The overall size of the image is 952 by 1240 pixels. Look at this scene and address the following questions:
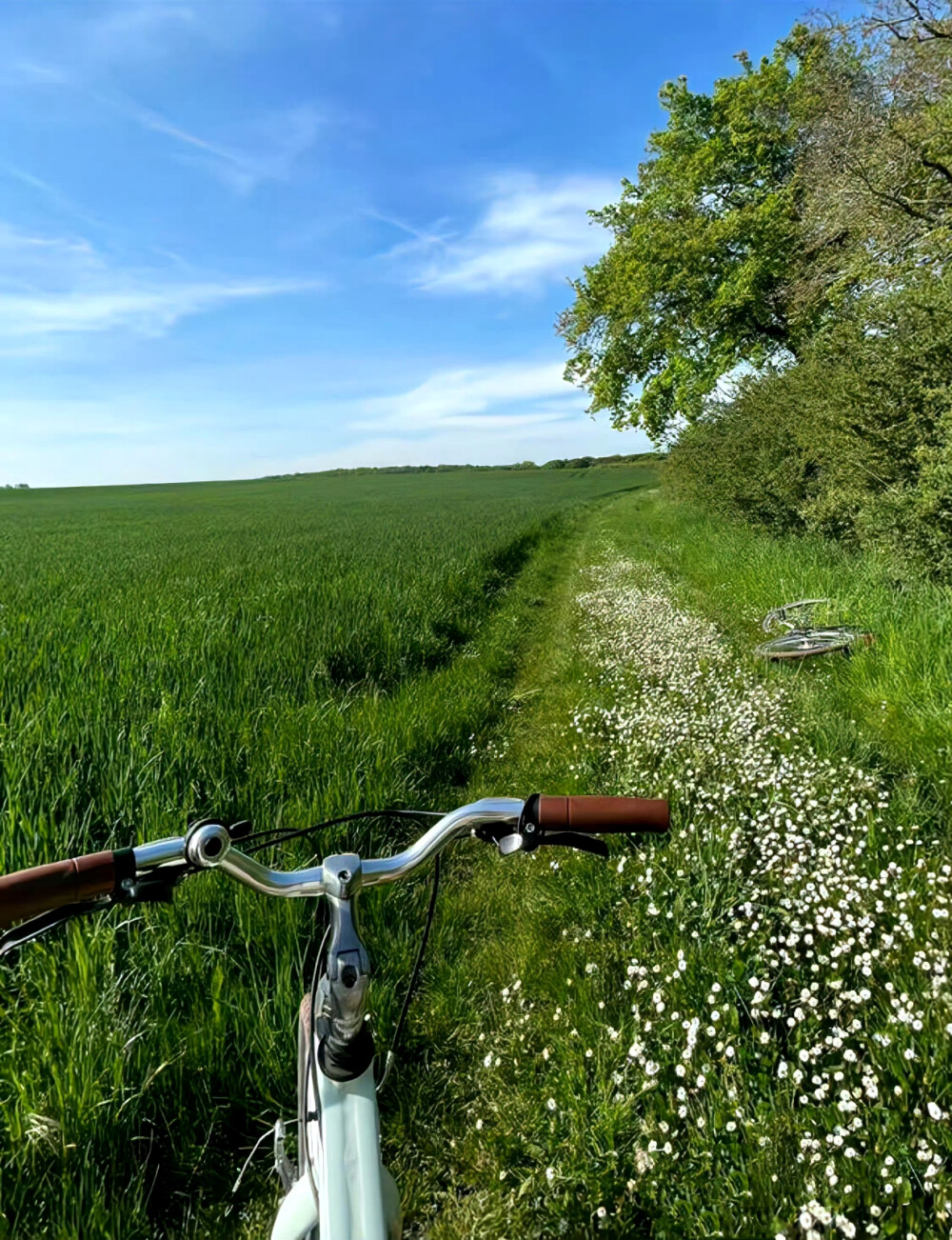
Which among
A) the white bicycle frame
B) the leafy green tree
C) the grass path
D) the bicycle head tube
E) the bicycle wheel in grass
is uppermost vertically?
the leafy green tree

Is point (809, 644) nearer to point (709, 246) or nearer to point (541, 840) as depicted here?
point (541, 840)

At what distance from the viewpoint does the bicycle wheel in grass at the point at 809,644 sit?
6266 millimetres

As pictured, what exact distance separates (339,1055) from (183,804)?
268 cm

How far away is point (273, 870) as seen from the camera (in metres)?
1.32

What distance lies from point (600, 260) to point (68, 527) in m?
26.4

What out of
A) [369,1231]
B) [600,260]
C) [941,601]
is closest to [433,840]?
[369,1231]

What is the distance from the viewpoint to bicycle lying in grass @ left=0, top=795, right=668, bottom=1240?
42.4 inches

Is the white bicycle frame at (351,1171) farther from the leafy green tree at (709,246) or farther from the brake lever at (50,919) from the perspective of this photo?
the leafy green tree at (709,246)

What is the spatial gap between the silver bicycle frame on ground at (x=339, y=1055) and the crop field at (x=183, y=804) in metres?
1.10

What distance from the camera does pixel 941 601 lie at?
621 centimetres

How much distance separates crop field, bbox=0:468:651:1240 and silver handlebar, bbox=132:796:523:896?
4.60 feet

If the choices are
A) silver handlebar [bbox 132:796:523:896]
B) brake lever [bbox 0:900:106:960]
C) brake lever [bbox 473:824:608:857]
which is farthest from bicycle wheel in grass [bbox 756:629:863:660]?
brake lever [bbox 0:900:106:960]

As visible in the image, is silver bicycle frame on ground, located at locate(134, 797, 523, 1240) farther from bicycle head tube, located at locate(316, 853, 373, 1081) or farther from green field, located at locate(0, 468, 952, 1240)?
green field, located at locate(0, 468, 952, 1240)

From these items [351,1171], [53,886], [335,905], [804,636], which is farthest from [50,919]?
[804,636]
